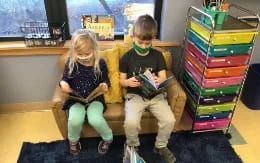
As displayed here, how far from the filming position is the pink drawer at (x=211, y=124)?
1.83 metres

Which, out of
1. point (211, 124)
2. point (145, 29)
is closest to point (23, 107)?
point (145, 29)

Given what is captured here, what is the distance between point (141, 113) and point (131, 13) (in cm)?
81

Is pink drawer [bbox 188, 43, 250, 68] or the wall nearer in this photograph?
pink drawer [bbox 188, 43, 250, 68]

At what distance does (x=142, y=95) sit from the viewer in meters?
1.68

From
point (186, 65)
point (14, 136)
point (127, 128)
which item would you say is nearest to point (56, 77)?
point (14, 136)

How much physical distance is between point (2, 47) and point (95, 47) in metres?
0.81

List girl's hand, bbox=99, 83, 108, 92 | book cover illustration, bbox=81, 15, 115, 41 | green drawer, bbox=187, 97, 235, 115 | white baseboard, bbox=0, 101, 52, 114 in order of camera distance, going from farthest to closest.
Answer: white baseboard, bbox=0, 101, 52, 114
book cover illustration, bbox=81, 15, 115, 41
green drawer, bbox=187, 97, 235, 115
girl's hand, bbox=99, 83, 108, 92

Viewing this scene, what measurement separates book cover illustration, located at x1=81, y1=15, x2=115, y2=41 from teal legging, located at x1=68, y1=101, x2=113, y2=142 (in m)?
0.61

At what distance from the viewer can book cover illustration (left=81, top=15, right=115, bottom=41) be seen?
1903mm

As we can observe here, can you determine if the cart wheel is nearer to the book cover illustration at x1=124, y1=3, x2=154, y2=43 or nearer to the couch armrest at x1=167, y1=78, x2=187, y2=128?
the couch armrest at x1=167, y1=78, x2=187, y2=128

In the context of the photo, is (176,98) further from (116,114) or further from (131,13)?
(131,13)

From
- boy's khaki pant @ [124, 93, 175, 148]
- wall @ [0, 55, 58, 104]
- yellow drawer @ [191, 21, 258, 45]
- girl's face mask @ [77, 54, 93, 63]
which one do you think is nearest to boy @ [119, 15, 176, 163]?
boy's khaki pant @ [124, 93, 175, 148]

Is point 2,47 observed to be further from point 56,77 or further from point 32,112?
point 32,112

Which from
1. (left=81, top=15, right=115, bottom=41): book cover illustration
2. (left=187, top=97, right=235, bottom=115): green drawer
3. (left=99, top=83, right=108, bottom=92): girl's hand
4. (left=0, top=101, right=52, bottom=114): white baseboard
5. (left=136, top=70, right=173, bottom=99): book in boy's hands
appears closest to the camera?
(left=136, top=70, right=173, bottom=99): book in boy's hands
